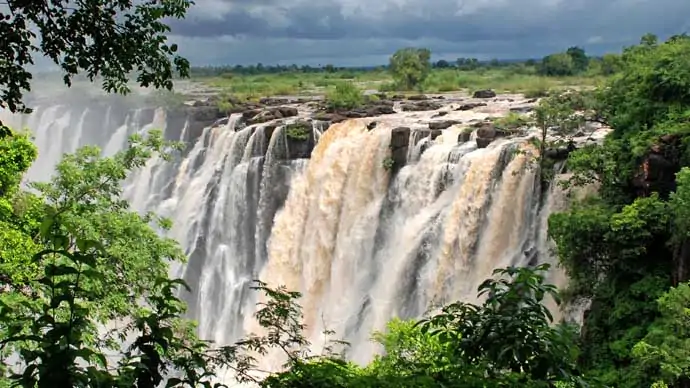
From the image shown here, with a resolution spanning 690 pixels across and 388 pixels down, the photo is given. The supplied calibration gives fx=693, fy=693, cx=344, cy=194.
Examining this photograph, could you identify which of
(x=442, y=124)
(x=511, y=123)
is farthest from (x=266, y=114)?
(x=511, y=123)

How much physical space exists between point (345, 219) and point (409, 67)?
1993cm

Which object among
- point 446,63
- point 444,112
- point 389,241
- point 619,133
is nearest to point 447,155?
point 389,241

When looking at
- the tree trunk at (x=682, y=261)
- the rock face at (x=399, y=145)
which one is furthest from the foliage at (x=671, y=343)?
the rock face at (x=399, y=145)

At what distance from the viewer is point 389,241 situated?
1864 cm

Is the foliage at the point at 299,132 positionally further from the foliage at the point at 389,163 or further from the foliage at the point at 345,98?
the foliage at the point at 345,98

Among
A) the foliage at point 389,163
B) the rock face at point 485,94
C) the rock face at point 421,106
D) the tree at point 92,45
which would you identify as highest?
the tree at point 92,45

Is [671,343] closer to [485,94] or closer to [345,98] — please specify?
[345,98]

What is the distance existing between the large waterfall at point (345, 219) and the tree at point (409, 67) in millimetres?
14056

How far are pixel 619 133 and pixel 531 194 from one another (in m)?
2.23

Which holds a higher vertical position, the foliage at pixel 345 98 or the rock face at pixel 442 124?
the foliage at pixel 345 98

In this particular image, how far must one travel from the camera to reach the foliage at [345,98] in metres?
27.2

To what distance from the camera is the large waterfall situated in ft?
52.2

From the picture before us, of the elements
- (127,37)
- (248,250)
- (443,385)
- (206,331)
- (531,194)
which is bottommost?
(206,331)

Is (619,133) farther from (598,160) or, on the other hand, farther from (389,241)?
(389,241)
